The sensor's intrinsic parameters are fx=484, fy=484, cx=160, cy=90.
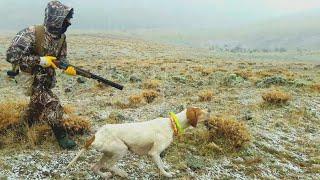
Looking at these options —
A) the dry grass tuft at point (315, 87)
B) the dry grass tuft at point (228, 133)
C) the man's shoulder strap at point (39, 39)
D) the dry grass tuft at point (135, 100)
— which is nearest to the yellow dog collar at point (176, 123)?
the dry grass tuft at point (228, 133)

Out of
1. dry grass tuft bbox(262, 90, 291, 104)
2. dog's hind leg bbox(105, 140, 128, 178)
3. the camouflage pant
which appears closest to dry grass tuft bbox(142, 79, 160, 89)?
dry grass tuft bbox(262, 90, 291, 104)

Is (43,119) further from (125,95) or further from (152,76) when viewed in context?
(152,76)

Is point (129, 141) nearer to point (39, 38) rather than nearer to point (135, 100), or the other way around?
point (39, 38)

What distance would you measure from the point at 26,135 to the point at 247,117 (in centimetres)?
665

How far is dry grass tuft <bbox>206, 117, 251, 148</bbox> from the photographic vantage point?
37.7 ft

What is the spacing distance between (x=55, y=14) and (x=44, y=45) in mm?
646

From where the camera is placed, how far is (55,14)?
9320 millimetres

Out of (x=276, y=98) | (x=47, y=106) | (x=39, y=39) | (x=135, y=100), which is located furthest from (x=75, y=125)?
(x=276, y=98)

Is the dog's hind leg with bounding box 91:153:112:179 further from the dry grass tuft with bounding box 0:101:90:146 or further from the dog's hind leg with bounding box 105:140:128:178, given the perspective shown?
the dry grass tuft with bounding box 0:101:90:146

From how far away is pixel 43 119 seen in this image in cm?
1031

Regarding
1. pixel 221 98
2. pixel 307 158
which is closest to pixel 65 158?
pixel 307 158

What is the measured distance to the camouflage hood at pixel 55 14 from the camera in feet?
30.6

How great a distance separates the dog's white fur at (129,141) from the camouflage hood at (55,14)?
2297 millimetres

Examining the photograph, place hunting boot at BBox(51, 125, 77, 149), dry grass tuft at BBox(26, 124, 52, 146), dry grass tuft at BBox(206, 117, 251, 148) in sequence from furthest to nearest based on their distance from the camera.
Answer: dry grass tuft at BBox(206, 117, 251, 148) < dry grass tuft at BBox(26, 124, 52, 146) < hunting boot at BBox(51, 125, 77, 149)
